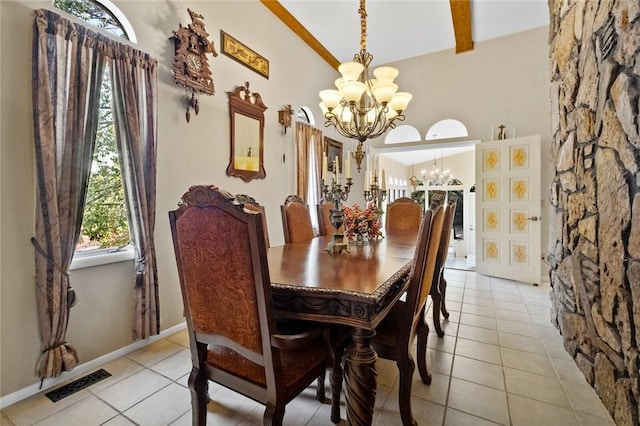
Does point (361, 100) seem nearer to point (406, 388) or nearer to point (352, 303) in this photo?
point (352, 303)

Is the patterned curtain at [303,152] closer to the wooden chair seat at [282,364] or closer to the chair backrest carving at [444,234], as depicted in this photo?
the chair backrest carving at [444,234]

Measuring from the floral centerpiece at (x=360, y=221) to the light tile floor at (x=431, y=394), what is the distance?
1.00m

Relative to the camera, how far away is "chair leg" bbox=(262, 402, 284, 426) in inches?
38.6

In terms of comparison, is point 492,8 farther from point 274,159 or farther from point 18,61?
point 18,61

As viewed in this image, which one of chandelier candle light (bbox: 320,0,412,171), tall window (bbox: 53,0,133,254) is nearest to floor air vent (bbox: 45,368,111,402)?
tall window (bbox: 53,0,133,254)

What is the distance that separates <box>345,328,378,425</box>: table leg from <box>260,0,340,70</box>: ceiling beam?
4.07 meters

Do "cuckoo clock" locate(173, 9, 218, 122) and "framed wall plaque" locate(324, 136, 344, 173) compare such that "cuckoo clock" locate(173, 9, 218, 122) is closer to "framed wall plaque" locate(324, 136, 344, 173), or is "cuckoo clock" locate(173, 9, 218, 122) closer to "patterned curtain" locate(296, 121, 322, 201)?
"patterned curtain" locate(296, 121, 322, 201)

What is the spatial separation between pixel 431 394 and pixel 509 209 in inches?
136

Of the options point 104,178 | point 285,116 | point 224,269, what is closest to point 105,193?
point 104,178

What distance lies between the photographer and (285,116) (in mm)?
3832

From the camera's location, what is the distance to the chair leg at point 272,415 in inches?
38.6

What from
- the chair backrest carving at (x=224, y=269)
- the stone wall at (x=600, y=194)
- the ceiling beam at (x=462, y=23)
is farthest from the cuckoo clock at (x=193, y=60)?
the ceiling beam at (x=462, y=23)

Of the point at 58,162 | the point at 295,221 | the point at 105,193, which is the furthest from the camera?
the point at 295,221

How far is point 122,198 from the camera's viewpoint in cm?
221
